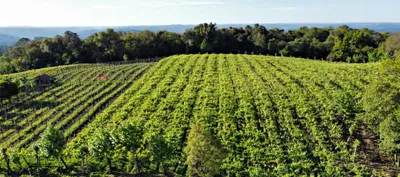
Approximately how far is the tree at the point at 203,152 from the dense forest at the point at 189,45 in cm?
6670

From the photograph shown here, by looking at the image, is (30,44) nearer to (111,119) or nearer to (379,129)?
(111,119)

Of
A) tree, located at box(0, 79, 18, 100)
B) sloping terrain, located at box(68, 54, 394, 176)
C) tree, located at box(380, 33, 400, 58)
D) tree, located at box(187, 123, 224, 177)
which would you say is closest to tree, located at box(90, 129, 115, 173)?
sloping terrain, located at box(68, 54, 394, 176)

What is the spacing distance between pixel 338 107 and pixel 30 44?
94879mm

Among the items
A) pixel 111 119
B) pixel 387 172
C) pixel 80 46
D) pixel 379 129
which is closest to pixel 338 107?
pixel 379 129

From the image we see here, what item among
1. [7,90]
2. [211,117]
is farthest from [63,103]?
[211,117]

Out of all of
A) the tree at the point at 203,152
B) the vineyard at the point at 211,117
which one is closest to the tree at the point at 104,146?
the vineyard at the point at 211,117

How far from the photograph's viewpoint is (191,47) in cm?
9906

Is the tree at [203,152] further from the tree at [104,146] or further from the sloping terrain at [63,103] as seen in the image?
the sloping terrain at [63,103]

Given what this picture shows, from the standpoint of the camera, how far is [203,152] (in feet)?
79.4

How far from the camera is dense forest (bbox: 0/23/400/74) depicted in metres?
90.1

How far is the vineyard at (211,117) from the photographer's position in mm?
27922

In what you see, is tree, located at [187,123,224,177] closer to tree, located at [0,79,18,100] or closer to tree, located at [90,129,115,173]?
tree, located at [90,129,115,173]

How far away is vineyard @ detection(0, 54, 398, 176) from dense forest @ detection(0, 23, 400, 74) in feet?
81.9

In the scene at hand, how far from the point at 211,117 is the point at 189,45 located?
204 ft
